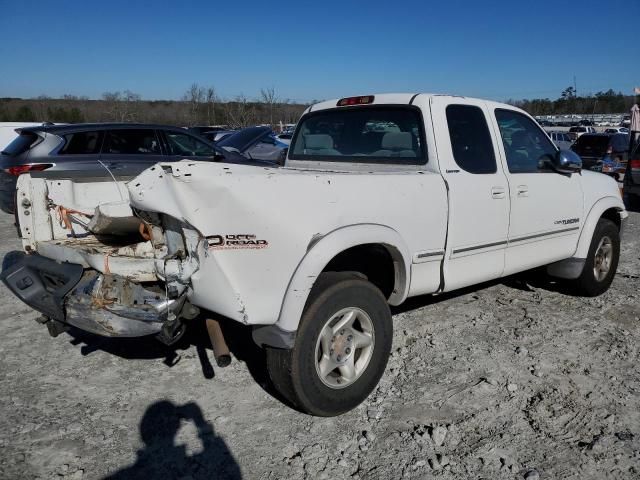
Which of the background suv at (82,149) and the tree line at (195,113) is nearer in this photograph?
the background suv at (82,149)

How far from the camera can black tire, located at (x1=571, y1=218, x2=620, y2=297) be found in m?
5.19

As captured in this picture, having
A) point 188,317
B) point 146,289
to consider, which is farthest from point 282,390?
point 146,289

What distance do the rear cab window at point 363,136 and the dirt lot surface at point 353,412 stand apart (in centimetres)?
151

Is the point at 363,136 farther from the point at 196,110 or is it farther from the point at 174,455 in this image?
the point at 196,110

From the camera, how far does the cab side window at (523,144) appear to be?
438cm

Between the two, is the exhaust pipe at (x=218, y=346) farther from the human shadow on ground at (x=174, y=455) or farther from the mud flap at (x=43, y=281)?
the mud flap at (x=43, y=281)

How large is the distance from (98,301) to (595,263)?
4654 mm

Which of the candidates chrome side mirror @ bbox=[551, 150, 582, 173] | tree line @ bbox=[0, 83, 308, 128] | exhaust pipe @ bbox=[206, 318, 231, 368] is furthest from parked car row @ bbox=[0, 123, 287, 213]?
tree line @ bbox=[0, 83, 308, 128]

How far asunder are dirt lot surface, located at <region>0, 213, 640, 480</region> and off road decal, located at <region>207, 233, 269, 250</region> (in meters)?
1.12

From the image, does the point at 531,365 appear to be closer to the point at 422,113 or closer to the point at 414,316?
the point at 414,316

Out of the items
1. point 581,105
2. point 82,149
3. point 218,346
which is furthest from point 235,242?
point 581,105

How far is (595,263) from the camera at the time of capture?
5.33m

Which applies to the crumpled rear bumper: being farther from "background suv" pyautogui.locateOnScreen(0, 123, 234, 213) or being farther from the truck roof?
"background suv" pyautogui.locateOnScreen(0, 123, 234, 213)

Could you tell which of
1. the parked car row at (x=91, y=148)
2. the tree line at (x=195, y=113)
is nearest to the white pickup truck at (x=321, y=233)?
the parked car row at (x=91, y=148)
